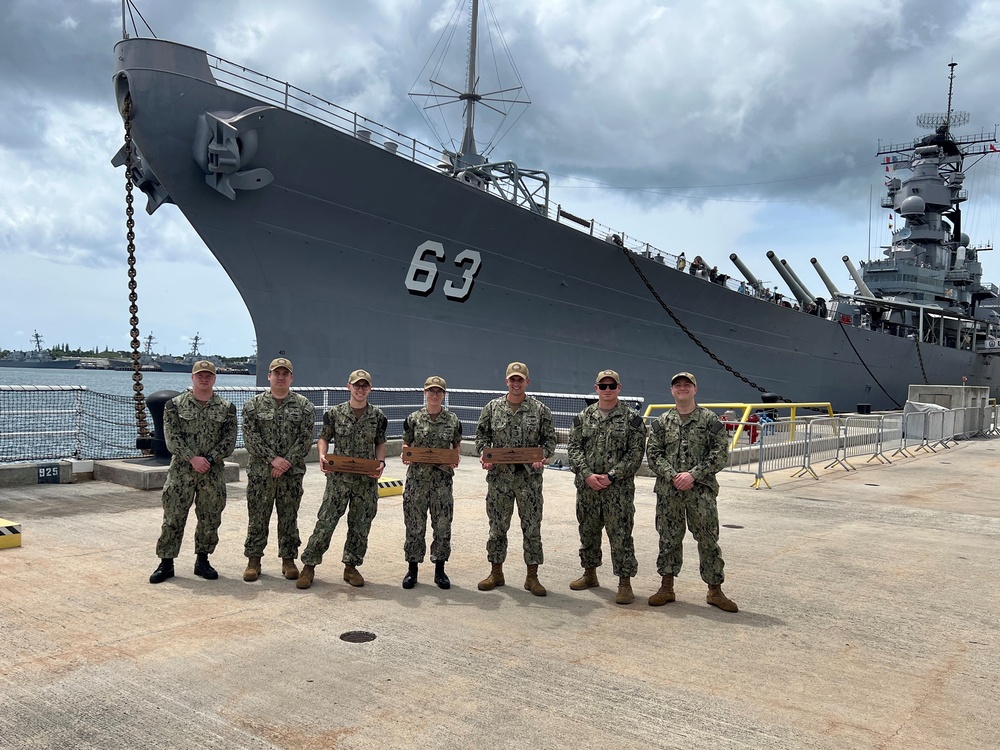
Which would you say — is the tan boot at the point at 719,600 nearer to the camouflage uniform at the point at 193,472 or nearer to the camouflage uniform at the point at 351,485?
the camouflage uniform at the point at 351,485

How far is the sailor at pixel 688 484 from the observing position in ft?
14.6

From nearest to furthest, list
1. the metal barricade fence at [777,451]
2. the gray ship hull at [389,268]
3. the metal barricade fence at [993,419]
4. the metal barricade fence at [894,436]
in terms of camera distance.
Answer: the metal barricade fence at [777,451] < the gray ship hull at [389,268] < the metal barricade fence at [894,436] < the metal barricade fence at [993,419]

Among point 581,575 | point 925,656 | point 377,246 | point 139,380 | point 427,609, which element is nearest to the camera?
point 925,656

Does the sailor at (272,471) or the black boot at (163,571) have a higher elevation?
the sailor at (272,471)

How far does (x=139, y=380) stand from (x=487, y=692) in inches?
285

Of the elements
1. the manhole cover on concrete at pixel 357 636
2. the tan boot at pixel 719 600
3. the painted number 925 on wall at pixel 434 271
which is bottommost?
the manhole cover on concrete at pixel 357 636

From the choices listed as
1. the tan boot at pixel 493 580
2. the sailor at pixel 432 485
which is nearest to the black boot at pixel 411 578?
the sailor at pixel 432 485

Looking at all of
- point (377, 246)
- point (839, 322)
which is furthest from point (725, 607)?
point (839, 322)

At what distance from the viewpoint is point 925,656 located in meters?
3.74

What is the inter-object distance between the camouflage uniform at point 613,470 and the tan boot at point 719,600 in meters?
0.46

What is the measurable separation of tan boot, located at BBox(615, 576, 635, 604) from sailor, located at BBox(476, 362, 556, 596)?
493mm

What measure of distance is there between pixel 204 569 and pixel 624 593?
271 cm

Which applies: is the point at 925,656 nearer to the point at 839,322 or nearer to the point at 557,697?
the point at 557,697

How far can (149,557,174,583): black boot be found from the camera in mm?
4664
